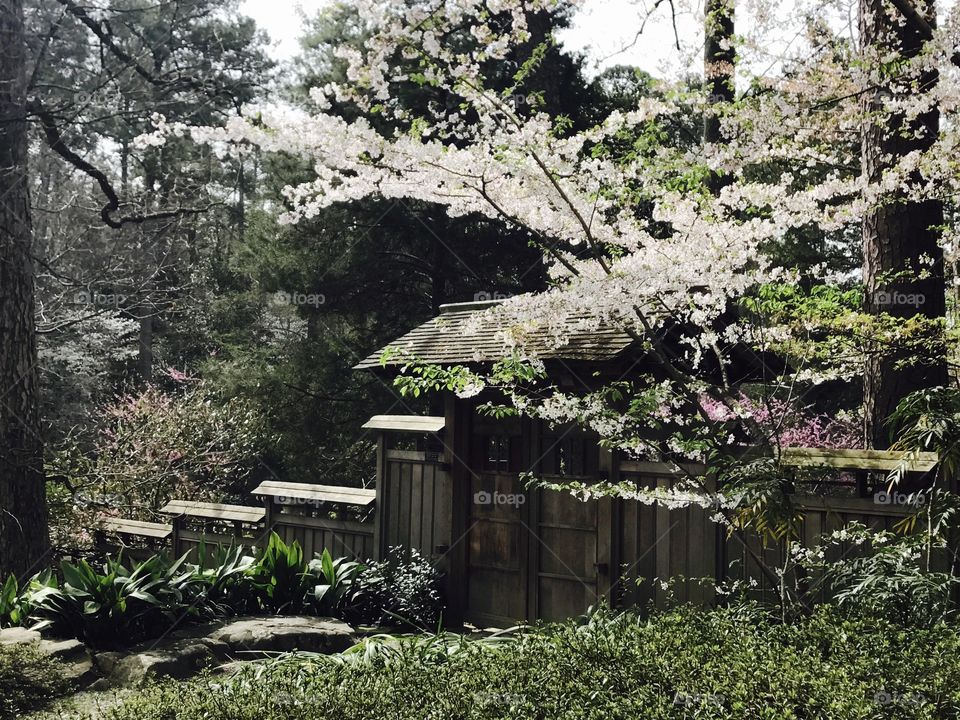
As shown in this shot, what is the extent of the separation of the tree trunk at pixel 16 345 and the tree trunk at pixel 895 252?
800cm

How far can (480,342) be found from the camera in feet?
27.3

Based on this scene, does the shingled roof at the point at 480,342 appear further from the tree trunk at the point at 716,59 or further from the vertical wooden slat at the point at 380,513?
the tree trunk at the point at 716,59

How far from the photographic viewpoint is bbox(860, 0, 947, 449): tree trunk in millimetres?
6988

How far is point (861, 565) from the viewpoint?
5.28 meters

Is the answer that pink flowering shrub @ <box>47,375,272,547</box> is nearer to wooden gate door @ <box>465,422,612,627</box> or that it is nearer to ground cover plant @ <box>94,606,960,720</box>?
wooden gate door @ <box>465,422,612,627</box>

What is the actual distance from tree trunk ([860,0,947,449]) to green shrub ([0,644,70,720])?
611 centimetres

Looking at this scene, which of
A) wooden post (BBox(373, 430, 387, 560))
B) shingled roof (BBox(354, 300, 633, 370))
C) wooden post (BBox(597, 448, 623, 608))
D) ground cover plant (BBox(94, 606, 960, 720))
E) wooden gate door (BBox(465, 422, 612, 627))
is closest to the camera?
ground cover plant (BBox(94, 606, 960, 720))

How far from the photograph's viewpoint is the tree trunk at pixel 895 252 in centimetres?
699

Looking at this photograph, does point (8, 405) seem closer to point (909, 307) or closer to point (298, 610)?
point (298, 610)

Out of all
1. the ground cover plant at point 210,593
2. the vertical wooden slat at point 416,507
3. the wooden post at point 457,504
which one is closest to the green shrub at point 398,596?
the ground cover plant at point 210,593

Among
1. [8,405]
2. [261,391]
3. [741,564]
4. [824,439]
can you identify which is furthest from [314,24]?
[741,564]

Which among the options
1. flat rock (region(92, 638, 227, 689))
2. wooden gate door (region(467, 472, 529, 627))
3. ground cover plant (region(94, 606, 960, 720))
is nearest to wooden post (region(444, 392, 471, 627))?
wooden gate door (region(467, 472, 529, 627))

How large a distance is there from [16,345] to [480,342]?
16.0 ft

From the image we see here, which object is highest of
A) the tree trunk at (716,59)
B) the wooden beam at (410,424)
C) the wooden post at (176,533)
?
the tree trunk at (716,59)
